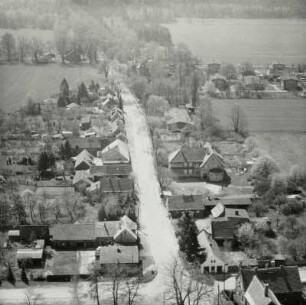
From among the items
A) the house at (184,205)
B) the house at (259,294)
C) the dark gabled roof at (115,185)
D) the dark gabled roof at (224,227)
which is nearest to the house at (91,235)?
the house at (184,205)

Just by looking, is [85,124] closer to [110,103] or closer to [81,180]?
[110,103]

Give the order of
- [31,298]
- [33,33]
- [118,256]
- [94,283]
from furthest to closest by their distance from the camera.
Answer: [33,33] → [118,256] → [94,283] → [31,298]

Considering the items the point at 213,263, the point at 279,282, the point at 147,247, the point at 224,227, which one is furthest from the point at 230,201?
the point at 279,282

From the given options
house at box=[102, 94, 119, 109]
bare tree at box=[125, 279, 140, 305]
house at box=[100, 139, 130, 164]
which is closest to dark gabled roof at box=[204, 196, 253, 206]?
house at box=[100, 139, 130, 164]

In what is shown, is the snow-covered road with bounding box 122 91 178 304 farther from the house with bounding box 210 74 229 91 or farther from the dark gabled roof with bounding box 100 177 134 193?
the house with bounding box 210 74 229 91

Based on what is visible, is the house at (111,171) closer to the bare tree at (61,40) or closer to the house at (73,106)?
the house at (73,106)

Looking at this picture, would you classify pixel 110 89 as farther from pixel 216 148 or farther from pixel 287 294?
pixel 287 294
